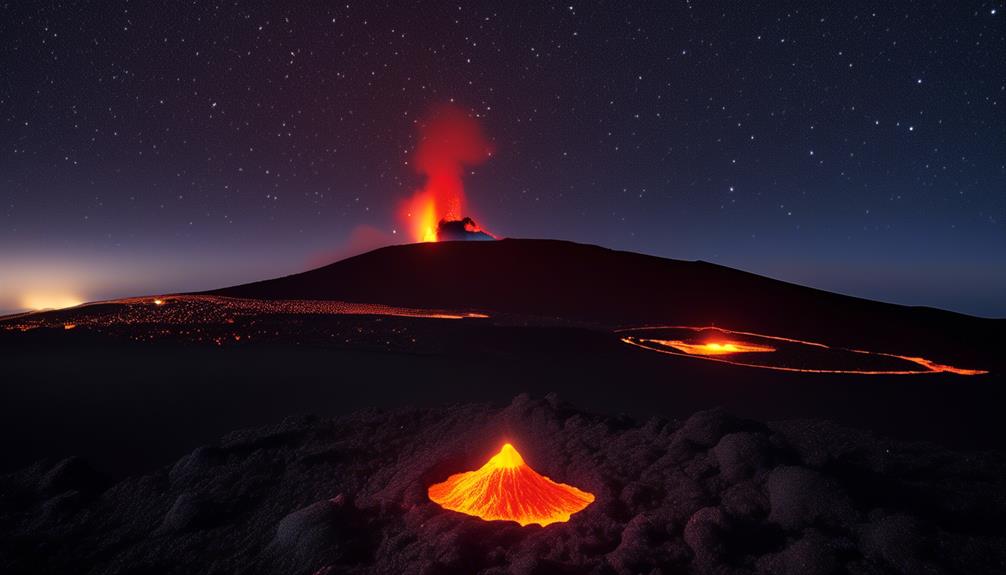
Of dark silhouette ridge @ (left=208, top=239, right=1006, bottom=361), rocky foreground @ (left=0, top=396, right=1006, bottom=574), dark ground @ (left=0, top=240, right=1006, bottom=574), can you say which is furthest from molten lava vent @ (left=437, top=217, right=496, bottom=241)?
rocky foreground @ (left=0, top=396, right=1006, bottom=574)

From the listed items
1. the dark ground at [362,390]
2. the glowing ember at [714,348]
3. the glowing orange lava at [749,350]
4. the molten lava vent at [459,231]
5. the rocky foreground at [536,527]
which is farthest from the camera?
the molten lava vent at [459,231]

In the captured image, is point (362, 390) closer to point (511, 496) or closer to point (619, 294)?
point (511, 496)

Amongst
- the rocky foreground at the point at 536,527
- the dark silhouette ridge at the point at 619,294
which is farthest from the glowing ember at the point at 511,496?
the dark silhouette ridge at the point at 619,294

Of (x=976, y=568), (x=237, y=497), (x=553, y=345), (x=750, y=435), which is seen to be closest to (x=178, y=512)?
(x=237, y=497)

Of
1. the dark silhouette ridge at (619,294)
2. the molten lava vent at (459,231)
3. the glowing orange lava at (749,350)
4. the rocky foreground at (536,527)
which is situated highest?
the molten lava vent at (459,231)

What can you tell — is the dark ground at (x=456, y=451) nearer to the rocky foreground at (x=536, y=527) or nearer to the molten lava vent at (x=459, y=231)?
the rocky foreground at (x=536, y=527)

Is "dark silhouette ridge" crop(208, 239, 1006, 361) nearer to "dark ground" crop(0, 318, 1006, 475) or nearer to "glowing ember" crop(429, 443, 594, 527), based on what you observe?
"dark ground" crop(0, 318, 1006, 475)

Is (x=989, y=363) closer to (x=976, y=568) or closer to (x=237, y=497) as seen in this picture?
(x=976, y=568)
